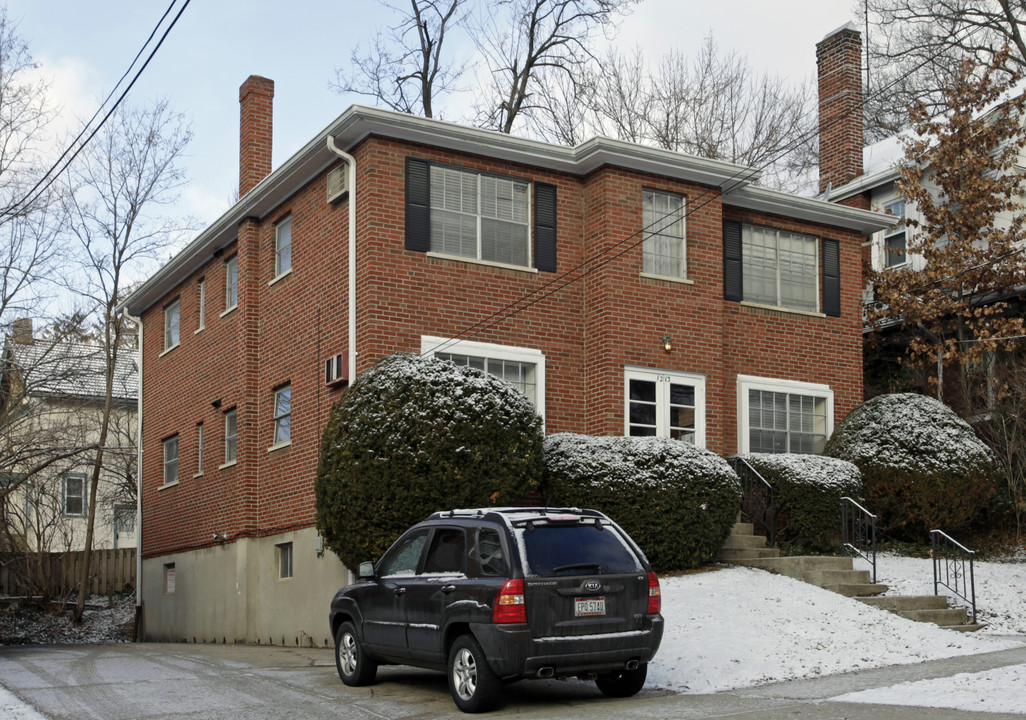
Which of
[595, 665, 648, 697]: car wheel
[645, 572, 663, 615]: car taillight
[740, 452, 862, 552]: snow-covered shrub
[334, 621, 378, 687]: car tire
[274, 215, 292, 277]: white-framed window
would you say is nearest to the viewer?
[645, 572, 663, 615]: car taillight

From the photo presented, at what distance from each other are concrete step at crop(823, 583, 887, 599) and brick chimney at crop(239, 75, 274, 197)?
44.4ft

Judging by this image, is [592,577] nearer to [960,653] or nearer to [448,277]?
[960,653]

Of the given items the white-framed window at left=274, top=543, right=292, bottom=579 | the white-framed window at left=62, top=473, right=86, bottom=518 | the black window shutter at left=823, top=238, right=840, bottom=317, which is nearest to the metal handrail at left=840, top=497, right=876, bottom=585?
the black window shutter at left=823, top=238, right=840, bottom=317

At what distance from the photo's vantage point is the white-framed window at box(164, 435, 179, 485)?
24.9 metres

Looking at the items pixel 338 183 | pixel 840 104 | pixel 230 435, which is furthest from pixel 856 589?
pixel 840 104

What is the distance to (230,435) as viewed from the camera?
860 inches

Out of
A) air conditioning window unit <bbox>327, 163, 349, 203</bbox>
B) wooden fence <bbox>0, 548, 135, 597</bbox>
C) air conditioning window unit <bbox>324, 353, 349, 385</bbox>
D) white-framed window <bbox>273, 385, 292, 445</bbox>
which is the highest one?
air conditioning window unit <bbox>327, 163, 349, 203</bbox>

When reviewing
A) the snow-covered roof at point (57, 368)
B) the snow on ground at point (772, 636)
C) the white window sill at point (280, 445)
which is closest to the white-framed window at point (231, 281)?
the white window sill at point (280, 445)

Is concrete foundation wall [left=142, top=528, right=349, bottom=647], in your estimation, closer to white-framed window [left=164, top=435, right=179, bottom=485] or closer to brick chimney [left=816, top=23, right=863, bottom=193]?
white-framed window [left=164, top=435, right=179, bottom=485]

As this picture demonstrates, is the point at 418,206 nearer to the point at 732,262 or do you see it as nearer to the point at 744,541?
the point at 732,262

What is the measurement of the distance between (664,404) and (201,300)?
10.5m

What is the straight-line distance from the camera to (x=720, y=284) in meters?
19.4

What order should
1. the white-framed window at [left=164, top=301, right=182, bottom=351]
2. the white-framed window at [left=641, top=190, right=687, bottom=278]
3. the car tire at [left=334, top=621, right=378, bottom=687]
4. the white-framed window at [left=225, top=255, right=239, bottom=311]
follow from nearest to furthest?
1. the car tire at [left=334, top=621, right=378, bottom=687]
2. the white-framed window at [left=641, top=190, right=687, bottom=278]
3. the white-framed window at [left=225, top=255, right=239, bottom=311]
4. the white-framed window at [left=164, top=301, right=182, bottom=351]

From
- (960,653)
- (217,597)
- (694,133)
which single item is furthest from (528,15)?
(960,653)
